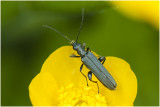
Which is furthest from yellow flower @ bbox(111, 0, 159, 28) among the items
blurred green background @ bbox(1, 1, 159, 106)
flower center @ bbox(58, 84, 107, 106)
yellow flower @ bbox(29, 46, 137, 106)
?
flower center @ bbox(58, 84, 107, 106)

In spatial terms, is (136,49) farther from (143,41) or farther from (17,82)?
(17,82)

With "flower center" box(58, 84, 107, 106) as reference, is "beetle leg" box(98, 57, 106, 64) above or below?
above

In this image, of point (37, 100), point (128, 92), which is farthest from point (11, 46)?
point (128, 92)

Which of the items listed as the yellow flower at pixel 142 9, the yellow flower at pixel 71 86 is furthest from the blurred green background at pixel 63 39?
the yellow flower at pixel 71 86

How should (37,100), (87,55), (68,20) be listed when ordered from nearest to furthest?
(37,100) → (87,55) → (68,20)

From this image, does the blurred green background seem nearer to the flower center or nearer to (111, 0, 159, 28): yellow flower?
(111, 0, 159, 28): yellow flower

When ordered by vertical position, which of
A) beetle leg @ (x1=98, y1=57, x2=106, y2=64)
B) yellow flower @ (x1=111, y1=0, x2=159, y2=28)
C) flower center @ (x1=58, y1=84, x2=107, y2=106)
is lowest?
flower center @ (x1=58, y1=84, x2=107, y2=106)
